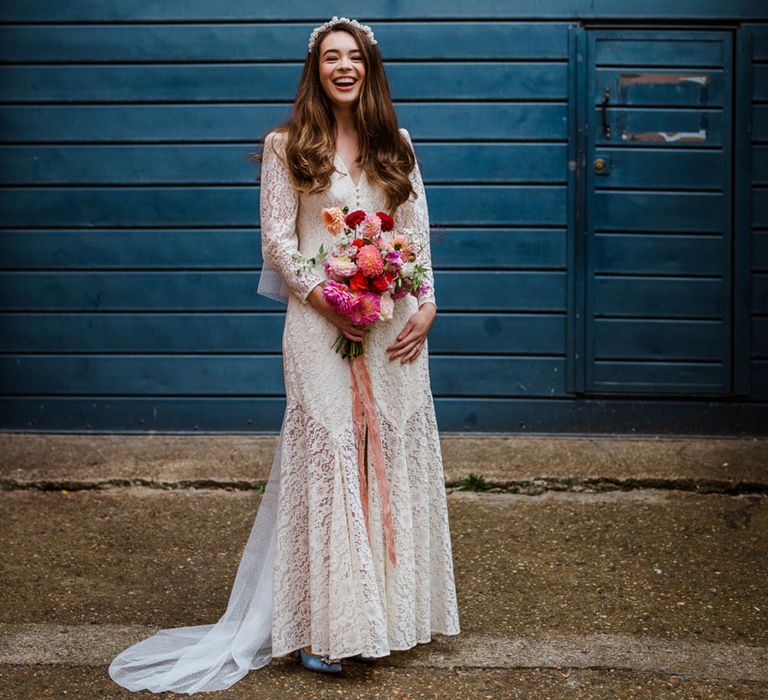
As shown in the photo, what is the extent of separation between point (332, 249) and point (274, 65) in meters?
3.19

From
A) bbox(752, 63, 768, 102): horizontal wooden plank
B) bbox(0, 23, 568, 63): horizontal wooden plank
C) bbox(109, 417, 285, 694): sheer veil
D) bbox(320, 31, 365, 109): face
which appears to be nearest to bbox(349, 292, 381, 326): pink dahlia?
bbox(109, 417, 285, 694): sheer veil

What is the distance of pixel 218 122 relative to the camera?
6785 mm

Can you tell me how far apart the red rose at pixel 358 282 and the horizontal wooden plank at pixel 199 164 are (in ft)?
10.2

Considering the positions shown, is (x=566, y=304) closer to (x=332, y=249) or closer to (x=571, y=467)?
(x=571, y=467)

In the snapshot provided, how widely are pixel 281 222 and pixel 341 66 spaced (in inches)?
22.5

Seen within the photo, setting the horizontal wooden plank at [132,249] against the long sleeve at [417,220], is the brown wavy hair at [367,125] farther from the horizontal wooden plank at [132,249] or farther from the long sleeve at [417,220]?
the horizontal wooden plank at [132,249]

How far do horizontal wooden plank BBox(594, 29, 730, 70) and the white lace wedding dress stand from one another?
309 cm

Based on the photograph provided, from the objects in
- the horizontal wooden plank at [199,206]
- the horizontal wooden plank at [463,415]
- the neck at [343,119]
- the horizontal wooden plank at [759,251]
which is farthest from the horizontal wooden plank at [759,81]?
the neck at [343,119]

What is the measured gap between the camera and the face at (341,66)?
12.7ft

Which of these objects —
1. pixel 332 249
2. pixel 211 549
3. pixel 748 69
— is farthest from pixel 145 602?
pixel 748 69

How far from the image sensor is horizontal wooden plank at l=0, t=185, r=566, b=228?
6.77 meters

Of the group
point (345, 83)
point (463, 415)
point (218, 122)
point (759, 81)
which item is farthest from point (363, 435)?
point (759, 81)

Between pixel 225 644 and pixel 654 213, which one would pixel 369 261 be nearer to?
pixel 225 644

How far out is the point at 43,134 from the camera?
6836 millimetres
